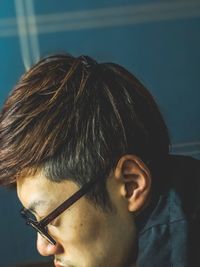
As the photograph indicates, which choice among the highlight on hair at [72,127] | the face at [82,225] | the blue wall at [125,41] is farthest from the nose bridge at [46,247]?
the blue wall at [125,41]

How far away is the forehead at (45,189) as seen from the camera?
0.86 metres

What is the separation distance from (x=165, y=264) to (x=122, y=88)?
346 mm

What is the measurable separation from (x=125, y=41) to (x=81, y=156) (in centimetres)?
88

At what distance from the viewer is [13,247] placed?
1833mm

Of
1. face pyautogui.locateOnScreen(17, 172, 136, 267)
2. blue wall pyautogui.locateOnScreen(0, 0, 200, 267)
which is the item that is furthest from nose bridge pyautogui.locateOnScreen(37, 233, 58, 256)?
blue wall pyautogui.locateOnScreen(0, 0, 200, 267)

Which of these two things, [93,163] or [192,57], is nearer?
[93,163]

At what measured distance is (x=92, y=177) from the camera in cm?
86

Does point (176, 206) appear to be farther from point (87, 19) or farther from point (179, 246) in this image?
point (87, 19)

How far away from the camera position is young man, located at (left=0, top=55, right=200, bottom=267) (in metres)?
0.85

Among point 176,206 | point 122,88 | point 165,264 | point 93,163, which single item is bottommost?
point 165,264

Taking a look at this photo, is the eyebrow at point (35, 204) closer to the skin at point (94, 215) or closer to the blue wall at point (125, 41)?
the skin at point (94, 215)

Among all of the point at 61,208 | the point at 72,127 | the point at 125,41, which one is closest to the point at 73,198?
the point at 61,208

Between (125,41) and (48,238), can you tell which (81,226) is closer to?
(48,238)

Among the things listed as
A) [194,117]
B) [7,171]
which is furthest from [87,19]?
[7,171]
